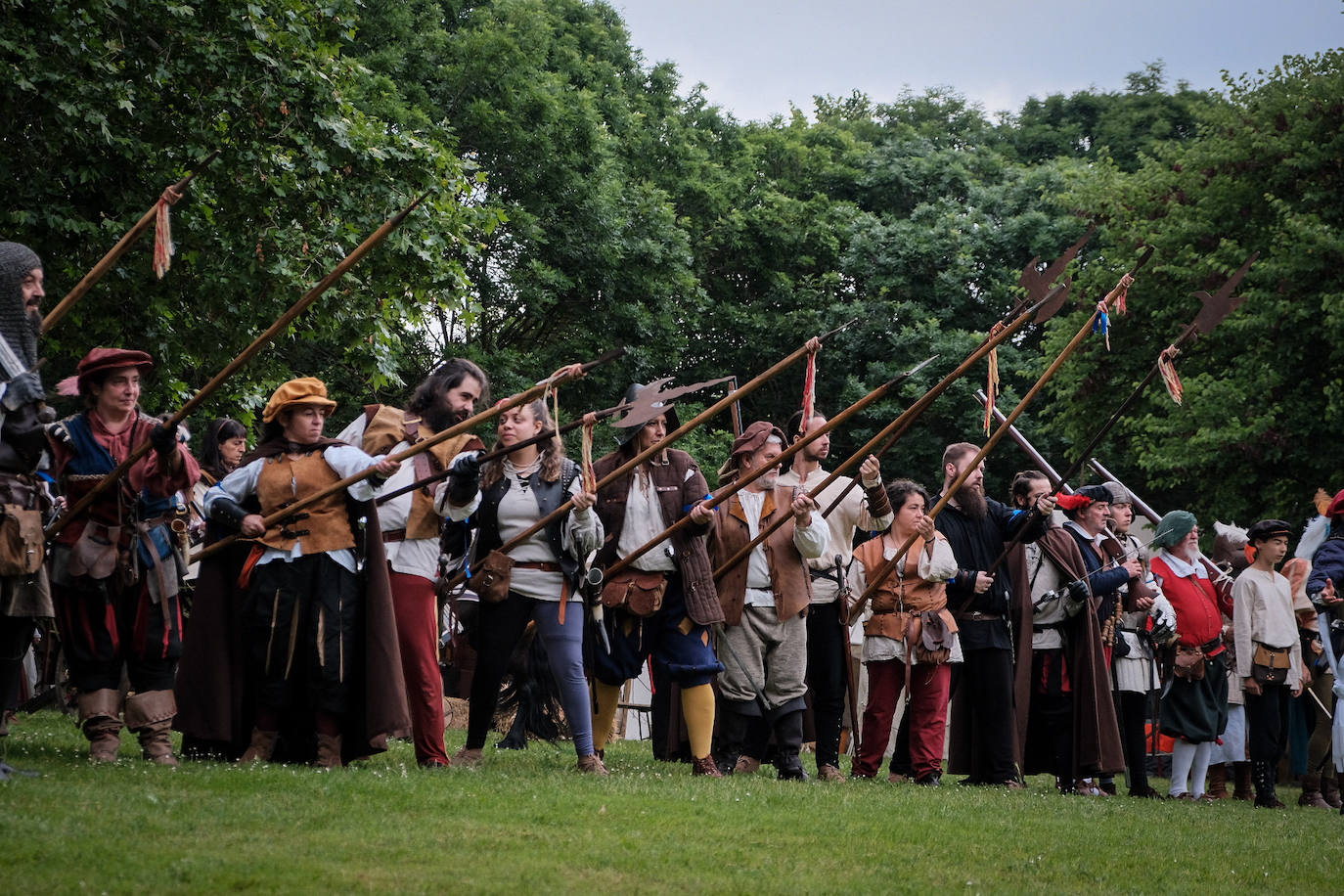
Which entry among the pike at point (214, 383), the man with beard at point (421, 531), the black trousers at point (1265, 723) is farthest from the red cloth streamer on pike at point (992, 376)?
the black trousers at point (1265, 723)

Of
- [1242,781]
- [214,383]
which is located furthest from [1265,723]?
[214,383]

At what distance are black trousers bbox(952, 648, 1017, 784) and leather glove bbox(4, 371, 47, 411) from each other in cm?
608

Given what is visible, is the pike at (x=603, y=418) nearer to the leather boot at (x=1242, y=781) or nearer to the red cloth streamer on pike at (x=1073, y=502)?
the red cloth streamer on pike at (x=1073, y=502)

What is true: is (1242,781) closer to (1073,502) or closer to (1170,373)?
(1073,502)

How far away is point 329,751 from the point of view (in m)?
7.73

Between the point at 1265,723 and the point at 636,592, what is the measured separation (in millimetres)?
5089

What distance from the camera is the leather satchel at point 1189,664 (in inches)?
441

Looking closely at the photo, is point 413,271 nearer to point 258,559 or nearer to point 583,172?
point 258,559

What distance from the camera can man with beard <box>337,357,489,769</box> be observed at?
8234 millimetres

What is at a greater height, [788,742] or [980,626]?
[980,626]

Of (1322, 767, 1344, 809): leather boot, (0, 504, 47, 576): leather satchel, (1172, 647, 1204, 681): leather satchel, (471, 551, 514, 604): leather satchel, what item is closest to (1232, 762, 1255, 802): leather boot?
(1322, 767, 1344, 809): leather boot

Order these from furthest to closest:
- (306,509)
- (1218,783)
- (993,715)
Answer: (1218,783) < (993,715) < (306,509)

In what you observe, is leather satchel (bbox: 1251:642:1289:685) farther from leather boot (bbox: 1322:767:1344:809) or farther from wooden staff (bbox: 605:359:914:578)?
wooden staff (bbox: 605:359:914:578)

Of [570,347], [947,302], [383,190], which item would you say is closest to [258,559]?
[383,190]
